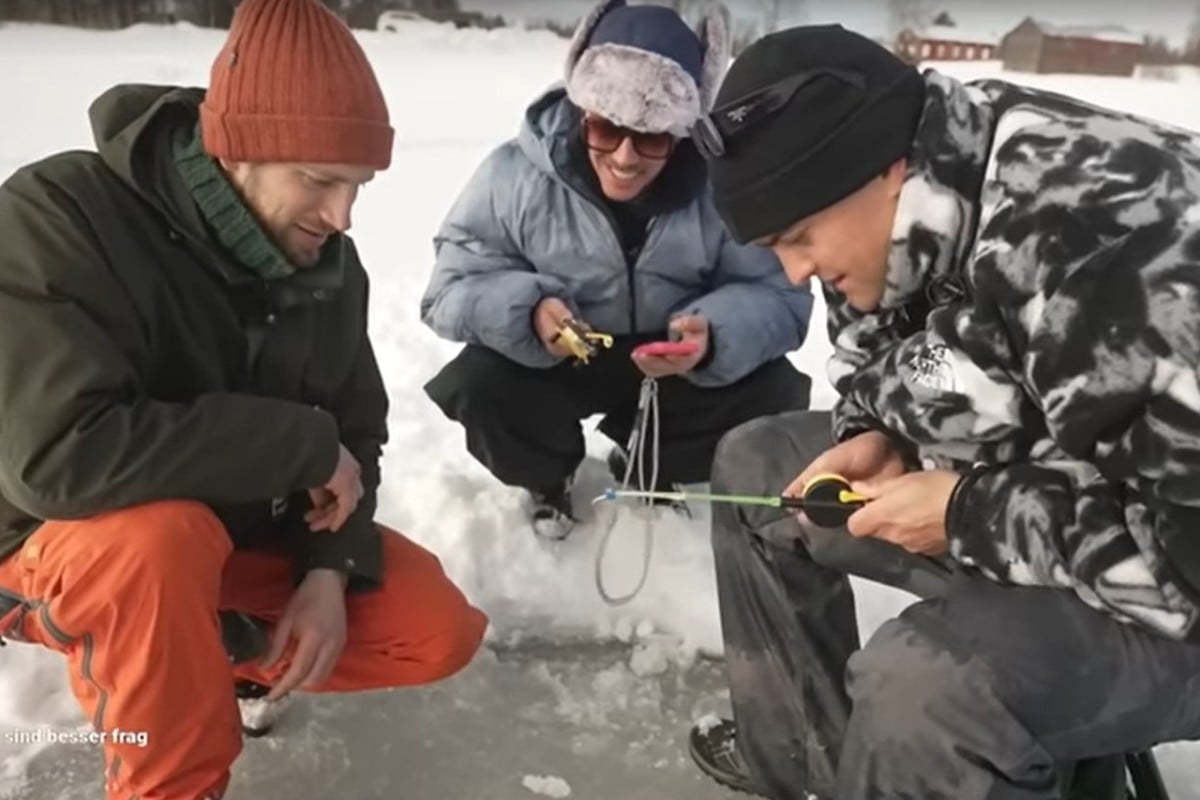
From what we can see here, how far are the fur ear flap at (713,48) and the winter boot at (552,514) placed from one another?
2.28 feet

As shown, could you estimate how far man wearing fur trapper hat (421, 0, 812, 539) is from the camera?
203 centimetres

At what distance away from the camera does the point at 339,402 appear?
168 cm

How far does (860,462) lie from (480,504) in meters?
0.88

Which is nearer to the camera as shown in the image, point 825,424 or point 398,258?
point 825,424

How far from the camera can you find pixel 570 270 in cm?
210

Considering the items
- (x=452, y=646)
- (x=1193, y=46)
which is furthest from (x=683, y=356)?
(x=1193, y=46)

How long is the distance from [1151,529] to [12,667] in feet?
4.79

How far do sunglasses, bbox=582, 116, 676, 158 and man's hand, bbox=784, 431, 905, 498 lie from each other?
701 millimetres

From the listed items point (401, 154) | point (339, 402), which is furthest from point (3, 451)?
point (401, 154)

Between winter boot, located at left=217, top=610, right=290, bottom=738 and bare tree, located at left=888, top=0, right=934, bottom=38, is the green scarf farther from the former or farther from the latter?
bare tree, located at left=888, top=0, right=934, bottom=38

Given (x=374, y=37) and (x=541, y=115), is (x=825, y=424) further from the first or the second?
(x=374, y=37)

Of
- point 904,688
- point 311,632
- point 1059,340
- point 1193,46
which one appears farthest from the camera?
point 1193,46

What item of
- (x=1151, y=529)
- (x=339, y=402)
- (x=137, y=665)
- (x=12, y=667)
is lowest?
(x=12, y=667)

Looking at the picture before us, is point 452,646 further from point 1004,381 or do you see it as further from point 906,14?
point 906,14
